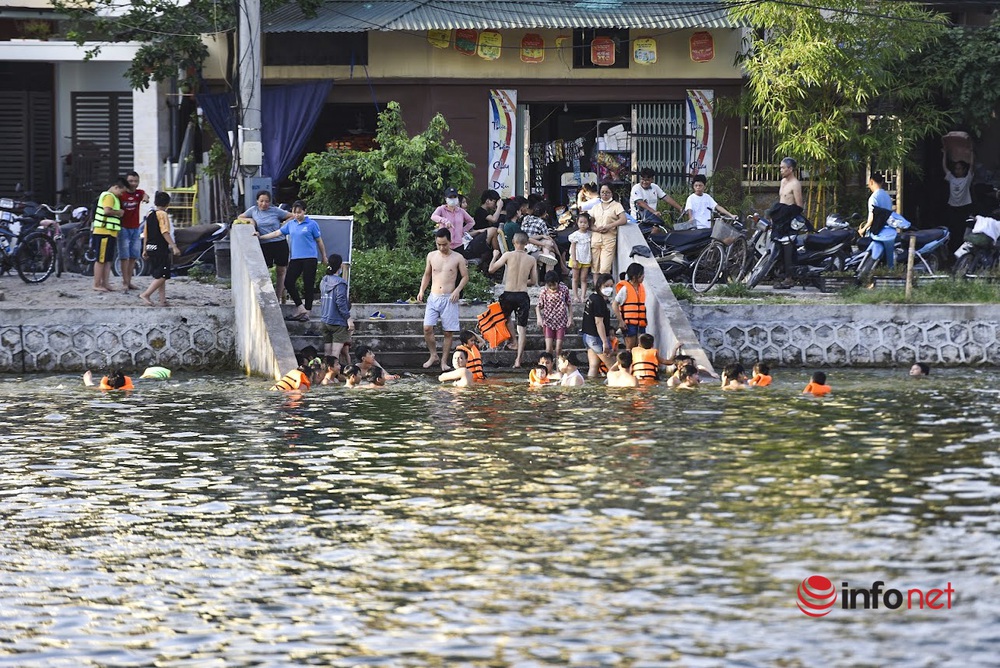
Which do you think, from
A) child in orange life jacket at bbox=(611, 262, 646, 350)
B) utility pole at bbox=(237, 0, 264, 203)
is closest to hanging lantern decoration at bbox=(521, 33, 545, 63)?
utility pole at bbox=(237, 0, 264, 203)

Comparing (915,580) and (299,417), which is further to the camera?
(299,417)

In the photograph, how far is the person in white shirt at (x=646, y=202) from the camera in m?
24.7

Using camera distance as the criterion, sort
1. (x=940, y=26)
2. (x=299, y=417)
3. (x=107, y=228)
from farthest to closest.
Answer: (x=940, y=26), (x=107, y=228), (x=299, y=417)

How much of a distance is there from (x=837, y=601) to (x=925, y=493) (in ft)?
10.6

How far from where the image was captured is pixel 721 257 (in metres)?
23.7

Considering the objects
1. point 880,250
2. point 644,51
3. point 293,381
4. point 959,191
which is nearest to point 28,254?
point 293,381

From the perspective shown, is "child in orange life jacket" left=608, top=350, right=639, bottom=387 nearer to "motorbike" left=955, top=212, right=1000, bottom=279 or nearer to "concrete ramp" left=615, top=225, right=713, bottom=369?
"concrete ramp" left=615, top=225, right=713, bottom=369

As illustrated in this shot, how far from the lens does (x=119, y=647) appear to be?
9.55 m

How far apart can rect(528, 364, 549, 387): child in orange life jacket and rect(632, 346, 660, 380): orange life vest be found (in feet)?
3.60

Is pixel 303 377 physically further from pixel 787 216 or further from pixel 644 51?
pixel 644 51

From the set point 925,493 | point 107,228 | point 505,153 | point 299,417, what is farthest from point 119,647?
point 505,153

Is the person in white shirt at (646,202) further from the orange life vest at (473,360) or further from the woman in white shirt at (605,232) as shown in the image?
the orange life vest at (473,360)

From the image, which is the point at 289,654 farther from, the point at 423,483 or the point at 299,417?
the point at 299,417

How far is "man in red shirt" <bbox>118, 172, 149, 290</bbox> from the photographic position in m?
22.9
